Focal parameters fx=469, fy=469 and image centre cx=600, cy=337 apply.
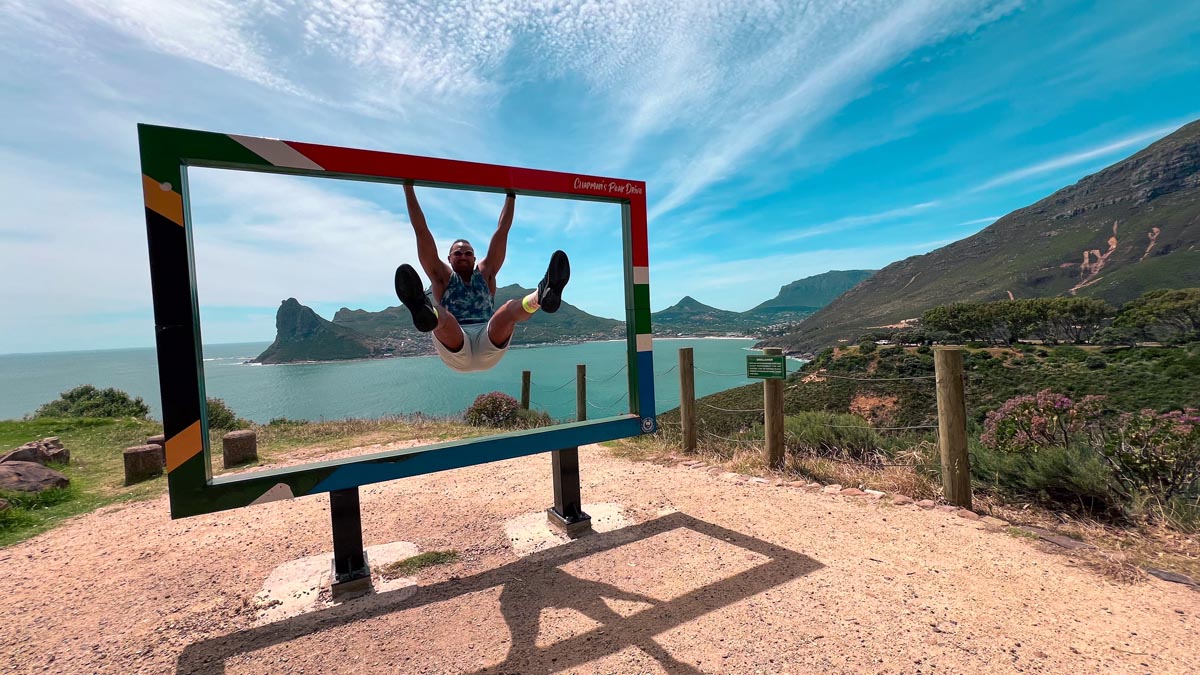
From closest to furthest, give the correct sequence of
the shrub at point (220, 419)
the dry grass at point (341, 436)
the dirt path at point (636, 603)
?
the dirt path at point (636, 603)
the dry grass at point (341, 436)
the shrub at point (220, 419)

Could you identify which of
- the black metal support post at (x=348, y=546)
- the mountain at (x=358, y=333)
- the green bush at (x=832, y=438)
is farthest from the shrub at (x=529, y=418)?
the black metal support post at (x=348, y=546)

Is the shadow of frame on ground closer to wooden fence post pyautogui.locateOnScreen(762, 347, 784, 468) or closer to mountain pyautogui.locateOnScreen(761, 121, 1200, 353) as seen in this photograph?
wooden fence post pyautogui.locateOnScreen(762, 347, 784, 468)

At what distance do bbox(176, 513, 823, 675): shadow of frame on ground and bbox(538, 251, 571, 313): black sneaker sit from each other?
1.91m

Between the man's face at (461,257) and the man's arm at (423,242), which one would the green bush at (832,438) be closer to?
the man's face at (461,257)

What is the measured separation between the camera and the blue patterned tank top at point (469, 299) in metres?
3.34

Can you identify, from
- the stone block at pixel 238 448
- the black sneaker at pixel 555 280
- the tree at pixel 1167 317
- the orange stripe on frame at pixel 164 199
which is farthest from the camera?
the tree at pixel 1167 317

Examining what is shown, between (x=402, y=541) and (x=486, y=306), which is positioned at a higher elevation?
(x=486, y=306)

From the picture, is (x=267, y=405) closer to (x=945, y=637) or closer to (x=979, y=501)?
(x=945, y=637)

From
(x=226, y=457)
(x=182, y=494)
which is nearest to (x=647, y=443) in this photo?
(x=182, y=494)

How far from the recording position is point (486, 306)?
11.3 feet

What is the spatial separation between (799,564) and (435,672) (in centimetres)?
239

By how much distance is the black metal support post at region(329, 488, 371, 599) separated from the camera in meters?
3.16

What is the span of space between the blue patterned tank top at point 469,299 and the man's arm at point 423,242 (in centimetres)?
12

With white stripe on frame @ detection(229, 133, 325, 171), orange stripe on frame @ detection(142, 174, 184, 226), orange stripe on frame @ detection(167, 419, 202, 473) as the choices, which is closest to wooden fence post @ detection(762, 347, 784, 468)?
white stripe on frame @ detection(229, 133, 325, 171)
